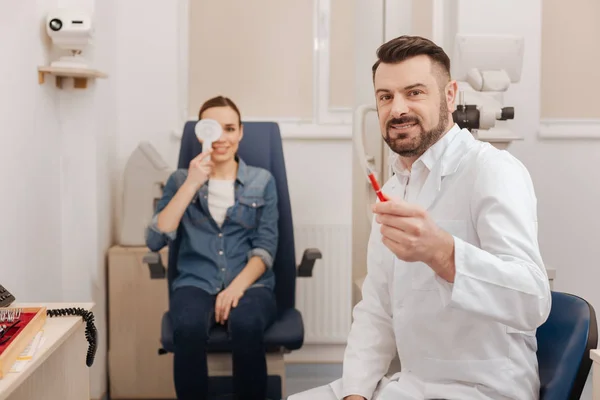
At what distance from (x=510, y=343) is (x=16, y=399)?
46.9 inches

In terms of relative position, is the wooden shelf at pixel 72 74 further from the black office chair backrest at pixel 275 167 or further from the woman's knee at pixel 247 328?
the woman's knee at pixel 247 328

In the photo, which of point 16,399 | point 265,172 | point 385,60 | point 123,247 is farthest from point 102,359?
point 385,60

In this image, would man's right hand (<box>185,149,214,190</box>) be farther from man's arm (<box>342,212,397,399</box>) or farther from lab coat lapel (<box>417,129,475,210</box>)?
lab coat lapel (<box>417,129,475,210</box>)

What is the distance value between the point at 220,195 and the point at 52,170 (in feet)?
2.34

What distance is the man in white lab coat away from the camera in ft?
3.70

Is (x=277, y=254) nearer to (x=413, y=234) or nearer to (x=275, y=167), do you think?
(x=275, y=167)

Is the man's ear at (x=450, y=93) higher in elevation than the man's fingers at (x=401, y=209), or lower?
higher

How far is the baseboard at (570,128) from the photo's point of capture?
3.36m

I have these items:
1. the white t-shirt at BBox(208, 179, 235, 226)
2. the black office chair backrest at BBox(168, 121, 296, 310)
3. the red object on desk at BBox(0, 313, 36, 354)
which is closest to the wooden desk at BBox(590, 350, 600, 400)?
the red object on desk at BBox(0, 313, 36, 354)

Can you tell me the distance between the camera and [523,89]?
3270 millimetres

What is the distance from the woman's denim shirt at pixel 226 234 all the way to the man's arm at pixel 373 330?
949 mm

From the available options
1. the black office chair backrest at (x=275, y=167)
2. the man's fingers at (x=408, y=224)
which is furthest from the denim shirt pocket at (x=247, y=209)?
the man's fingers at (x=408, y=224)

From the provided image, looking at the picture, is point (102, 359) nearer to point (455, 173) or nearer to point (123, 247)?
point (123, 247)

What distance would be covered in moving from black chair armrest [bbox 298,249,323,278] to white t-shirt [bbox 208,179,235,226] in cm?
35
